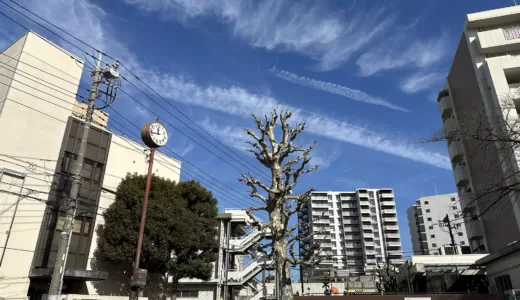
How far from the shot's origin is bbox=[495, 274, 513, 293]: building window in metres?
17.2

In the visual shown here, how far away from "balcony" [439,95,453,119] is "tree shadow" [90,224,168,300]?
34.0m

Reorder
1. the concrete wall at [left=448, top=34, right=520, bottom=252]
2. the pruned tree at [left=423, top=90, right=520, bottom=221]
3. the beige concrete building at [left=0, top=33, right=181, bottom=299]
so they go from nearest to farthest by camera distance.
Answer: the pruned tree at [left=423, top=90, right=520, bottom=221] < the beige concrete building at [left=0, top=33, right=181, bottom=299] < the concrete wall at [left=448, top=34, right=520, bottom=252]

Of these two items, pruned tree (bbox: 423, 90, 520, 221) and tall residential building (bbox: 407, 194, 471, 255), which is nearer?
pruned tree (bbox: 423, 90, 520, 221)

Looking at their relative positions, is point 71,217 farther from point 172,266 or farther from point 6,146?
point 172,266

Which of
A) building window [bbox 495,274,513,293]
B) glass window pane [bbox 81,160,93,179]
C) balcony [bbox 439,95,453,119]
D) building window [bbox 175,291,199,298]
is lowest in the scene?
building window [bbox 175,291,199,298]

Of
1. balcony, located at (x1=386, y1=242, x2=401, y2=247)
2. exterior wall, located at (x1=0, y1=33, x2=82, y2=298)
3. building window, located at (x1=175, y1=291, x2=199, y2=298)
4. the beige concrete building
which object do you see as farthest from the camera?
balcony, located at (x1=386, y1=242, x2=401, y2=247)

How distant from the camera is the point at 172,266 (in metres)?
24.5

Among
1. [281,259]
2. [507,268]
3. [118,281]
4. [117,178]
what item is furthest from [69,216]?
[507,268]

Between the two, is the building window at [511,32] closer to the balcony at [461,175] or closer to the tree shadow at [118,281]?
the balcony at [461,175]

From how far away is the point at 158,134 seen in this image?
866 inches

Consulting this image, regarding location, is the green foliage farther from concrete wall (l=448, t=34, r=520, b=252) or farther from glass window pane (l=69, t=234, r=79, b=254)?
concrete wall (l=448, t=34, r=520, b=252)

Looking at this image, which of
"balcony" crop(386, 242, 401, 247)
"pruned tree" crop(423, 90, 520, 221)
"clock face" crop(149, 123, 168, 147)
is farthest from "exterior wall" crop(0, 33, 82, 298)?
"balcony" crop(386, 242, 401, 247)

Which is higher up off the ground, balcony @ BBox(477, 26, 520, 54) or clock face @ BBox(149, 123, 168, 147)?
balcony @ BBox(477, 26, 520, 54)

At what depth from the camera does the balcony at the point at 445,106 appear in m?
38.4
